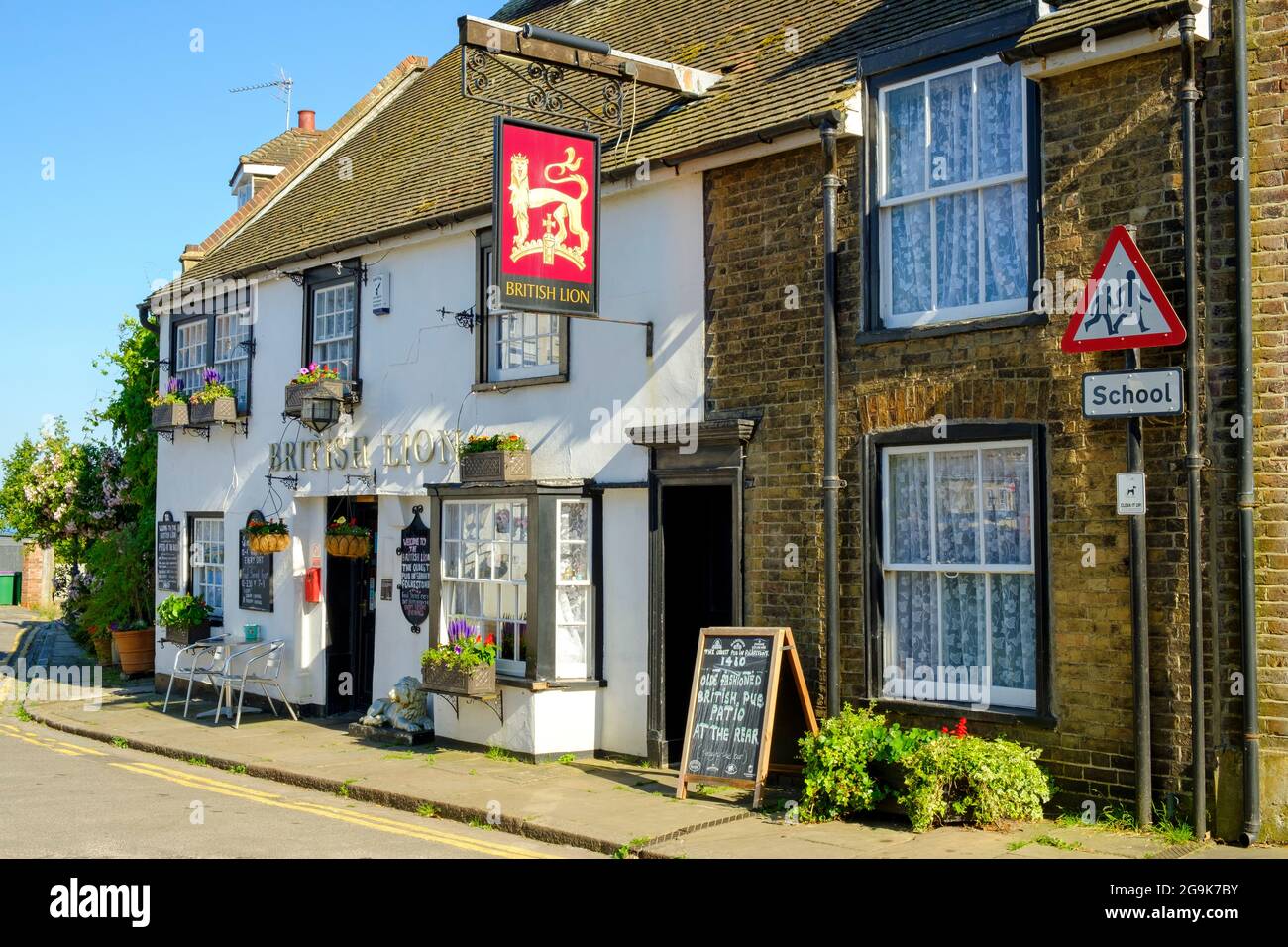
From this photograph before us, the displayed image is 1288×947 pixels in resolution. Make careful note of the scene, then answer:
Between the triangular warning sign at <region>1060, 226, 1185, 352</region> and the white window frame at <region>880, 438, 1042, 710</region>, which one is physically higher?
the triangular warning sign at <region>1060, 226, 1185, 352</region>

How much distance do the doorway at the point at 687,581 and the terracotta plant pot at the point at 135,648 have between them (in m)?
12.1

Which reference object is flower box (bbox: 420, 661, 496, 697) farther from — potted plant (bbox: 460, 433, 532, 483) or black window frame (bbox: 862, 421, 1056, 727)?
black window frame (bbox: 862, 421, 1056, 727)

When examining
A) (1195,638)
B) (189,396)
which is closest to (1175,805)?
(1195,638)

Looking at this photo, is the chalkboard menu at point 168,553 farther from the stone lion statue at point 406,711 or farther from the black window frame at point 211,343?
the stone lion statue at point 406,711

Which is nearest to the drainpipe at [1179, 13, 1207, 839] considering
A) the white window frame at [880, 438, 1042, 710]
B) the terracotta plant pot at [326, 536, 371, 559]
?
the white window frame at [880, 438, 1042, 710]

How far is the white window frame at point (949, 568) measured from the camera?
903cm

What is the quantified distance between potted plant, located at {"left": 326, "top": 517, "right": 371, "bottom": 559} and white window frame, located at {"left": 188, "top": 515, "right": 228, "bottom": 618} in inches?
134

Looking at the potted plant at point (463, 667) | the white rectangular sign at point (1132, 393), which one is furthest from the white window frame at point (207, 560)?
the white rectangular sign at point (1132, 393)

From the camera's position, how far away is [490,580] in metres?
13.1

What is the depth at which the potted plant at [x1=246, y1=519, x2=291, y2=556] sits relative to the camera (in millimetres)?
15797

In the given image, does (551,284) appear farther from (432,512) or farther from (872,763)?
(872,763)

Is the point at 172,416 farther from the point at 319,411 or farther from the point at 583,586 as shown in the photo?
the point at 583,586

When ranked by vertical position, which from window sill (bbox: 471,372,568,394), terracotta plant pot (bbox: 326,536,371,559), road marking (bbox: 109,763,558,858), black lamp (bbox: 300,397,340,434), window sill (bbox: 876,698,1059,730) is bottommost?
road marking (bbox: 109,763,558,858)

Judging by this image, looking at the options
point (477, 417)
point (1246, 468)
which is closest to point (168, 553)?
point (477, 417)
